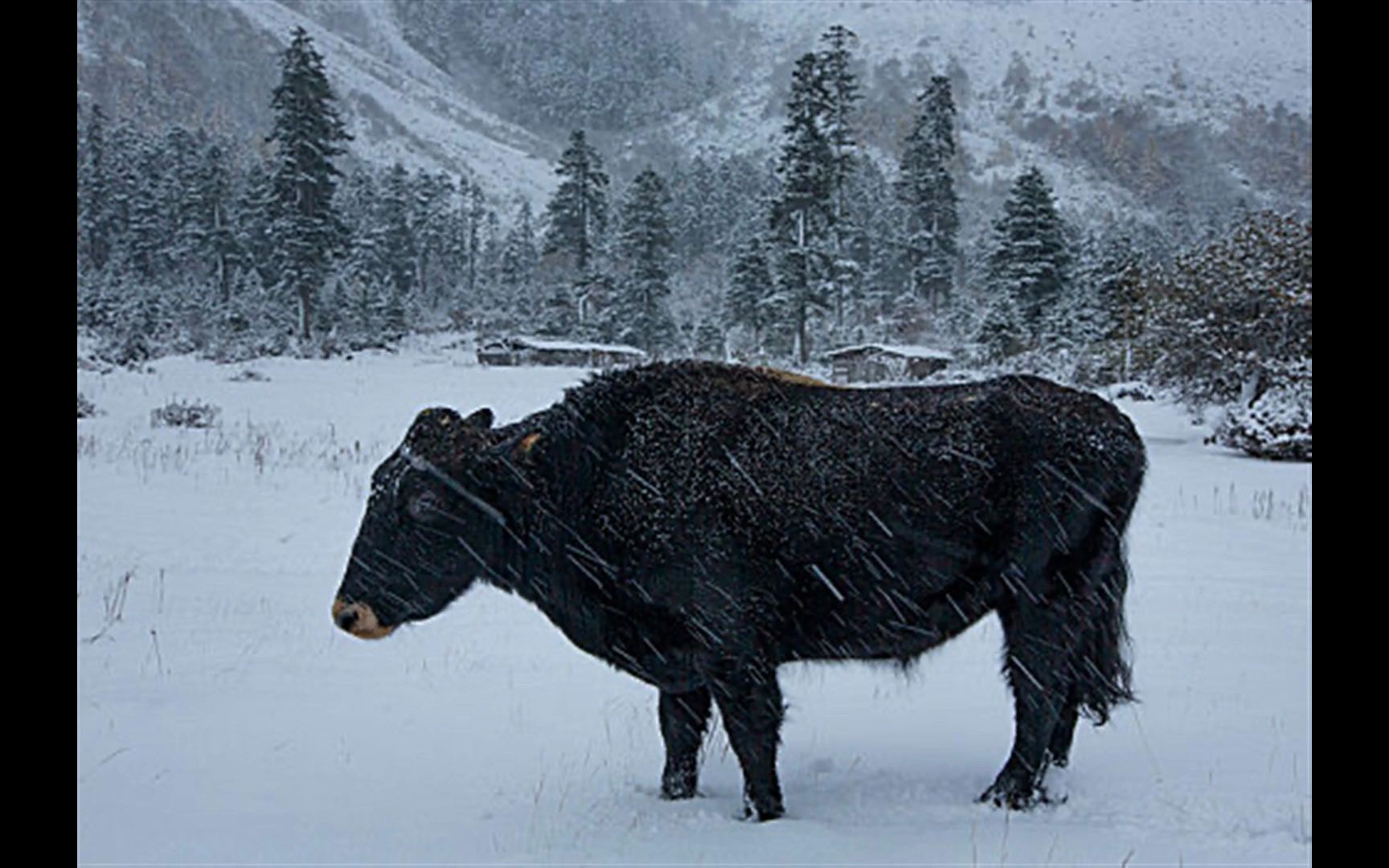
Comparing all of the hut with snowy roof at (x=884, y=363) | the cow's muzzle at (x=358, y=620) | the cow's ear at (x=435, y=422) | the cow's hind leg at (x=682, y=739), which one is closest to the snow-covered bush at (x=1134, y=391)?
the hut with snowy roof at (x=884, y=363)

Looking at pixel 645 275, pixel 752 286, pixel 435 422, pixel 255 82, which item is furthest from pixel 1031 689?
pixel 255 82

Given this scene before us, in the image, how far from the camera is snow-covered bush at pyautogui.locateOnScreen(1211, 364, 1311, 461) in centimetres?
1845

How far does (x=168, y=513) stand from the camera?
11.1 m

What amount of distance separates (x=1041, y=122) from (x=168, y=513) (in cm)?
13358

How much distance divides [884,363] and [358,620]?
35.1 metres

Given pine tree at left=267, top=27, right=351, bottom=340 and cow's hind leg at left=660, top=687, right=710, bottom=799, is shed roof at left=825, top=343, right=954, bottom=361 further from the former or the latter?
cow's hind leg at left=660, top=687, right=710, bottom=799

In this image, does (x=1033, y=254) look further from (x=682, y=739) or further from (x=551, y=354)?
(x=682, y=739)

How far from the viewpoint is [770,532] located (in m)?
4.02

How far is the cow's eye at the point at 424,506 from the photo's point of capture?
4.11 metres

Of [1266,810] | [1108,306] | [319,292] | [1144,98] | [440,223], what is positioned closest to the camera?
[1266,810]

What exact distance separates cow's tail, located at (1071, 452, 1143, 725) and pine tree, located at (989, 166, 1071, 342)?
42.0m

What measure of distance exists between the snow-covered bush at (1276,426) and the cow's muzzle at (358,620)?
60.1 ft

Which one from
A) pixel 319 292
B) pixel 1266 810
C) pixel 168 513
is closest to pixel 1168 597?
pixel 1266 810
